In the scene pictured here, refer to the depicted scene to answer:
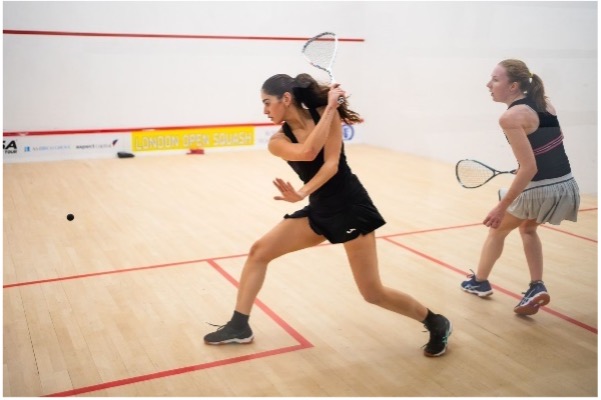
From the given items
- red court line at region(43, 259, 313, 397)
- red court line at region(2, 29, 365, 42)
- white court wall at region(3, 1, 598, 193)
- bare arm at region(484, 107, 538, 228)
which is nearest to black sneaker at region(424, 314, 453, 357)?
red court line at region(43, 259, 313, 397)

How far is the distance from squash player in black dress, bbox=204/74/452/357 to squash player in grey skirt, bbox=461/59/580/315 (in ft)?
1.60

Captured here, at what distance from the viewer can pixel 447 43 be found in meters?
5.68

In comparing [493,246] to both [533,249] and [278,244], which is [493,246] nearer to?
[533,249]

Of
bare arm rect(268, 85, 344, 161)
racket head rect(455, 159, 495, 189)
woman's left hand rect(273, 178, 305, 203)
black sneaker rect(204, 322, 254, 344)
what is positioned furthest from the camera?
racket head rect(455, 159, 495, 189)

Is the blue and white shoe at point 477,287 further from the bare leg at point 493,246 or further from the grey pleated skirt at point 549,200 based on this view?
the grey pleated skirt at point 549,200

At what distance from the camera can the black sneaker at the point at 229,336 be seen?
214 cm

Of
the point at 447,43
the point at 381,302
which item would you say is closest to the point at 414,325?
the point at 381,302

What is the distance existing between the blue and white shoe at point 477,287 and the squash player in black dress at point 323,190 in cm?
61

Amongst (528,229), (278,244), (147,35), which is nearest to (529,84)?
(528,229)

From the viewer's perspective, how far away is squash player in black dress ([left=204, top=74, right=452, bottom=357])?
1828 millimetres

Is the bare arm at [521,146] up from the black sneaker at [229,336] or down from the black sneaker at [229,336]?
up

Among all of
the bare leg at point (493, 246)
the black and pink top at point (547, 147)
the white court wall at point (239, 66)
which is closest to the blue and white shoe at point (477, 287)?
the bare leg at point (493, 246)

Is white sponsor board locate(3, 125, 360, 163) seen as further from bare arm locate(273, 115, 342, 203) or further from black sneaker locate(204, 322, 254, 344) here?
bare arm locate(273, 115, 342, 203)

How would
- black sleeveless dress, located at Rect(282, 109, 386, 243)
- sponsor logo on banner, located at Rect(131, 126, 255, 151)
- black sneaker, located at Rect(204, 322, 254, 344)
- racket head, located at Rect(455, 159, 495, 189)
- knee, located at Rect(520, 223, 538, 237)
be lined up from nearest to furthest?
black sleeveless dress, located at Rect(282, 109, 386, 243) < black sneaker, located at Rect(204, 322, 254, 344) < knee, located at Rect(520, 223, 538, 237) < racket head, located at Rect(455, 159, 495, 189) < sponsor logo on banner, located at Rect(131, 126, 255, 151)
